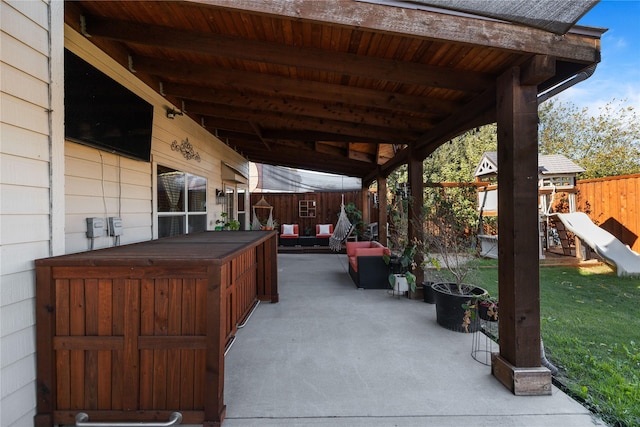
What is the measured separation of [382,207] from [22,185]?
5.92 metres

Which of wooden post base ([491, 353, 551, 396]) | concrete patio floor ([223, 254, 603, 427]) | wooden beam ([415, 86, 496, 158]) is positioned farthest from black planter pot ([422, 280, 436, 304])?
wooden post base ([491, 353, 551, 396])

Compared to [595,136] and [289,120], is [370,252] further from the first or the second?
[595,136]

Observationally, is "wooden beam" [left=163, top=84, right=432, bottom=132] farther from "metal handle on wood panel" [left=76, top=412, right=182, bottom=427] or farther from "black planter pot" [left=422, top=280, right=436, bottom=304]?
"metal handle on wood panel" [left=76, top=412, right=182, bottom=427]

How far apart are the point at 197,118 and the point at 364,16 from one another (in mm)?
3508

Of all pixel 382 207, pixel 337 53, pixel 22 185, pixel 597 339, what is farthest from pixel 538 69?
pixel 382 207

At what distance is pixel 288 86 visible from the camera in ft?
9.73

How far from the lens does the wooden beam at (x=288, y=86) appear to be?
9.52 feet

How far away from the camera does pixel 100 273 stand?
165 cm

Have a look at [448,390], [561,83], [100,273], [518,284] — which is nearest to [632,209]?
[561,83]

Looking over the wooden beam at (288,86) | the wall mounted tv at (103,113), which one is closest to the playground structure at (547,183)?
the wooden beam at (288,86)

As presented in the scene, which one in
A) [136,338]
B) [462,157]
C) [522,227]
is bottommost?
[136,338]

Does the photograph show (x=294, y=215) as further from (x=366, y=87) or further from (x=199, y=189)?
(x=366, y=87)

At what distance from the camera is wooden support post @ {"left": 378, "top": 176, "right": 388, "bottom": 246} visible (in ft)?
21.2

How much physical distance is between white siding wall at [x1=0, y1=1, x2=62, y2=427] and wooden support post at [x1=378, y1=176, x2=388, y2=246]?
5.53 m
